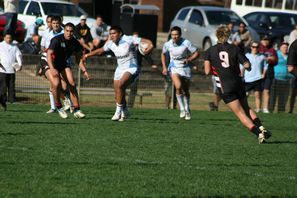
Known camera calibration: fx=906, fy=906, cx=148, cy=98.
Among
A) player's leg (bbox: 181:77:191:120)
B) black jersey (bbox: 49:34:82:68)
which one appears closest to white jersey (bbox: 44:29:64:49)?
black jersey (bbox: 49:34:82:68)

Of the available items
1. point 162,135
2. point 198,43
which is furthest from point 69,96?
point 198,43

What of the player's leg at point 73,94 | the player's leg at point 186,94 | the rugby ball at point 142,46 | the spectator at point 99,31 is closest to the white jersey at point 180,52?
the player's leg at point 186,94

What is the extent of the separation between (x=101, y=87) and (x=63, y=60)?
7412mm

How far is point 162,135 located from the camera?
1489cm

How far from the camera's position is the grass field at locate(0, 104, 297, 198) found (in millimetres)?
9641

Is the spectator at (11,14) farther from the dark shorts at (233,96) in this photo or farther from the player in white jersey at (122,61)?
the dark shorts at (233,96)

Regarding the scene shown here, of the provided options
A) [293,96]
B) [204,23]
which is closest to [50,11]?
[204,23]

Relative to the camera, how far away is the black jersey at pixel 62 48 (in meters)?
17.2

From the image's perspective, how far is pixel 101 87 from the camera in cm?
2497

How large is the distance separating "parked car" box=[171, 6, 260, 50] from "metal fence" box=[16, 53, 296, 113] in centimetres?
696

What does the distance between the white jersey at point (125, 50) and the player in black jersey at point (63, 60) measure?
662 mm

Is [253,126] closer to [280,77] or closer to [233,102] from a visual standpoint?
[233,102]

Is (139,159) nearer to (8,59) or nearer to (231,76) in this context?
(231,76)

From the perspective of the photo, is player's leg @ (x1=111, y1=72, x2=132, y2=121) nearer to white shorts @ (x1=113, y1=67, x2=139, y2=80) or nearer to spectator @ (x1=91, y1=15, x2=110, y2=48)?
white shorts @ (x1=113, y1=67, x2=139, y2=80)
